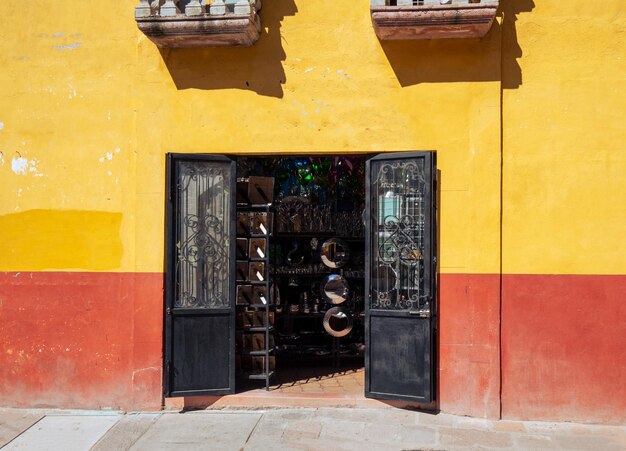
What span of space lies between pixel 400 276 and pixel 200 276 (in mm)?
2047

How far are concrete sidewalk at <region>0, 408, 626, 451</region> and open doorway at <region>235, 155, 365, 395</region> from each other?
1.02m

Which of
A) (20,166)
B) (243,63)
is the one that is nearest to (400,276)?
(243,63)

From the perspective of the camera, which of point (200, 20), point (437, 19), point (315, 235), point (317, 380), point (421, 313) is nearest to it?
point (437, 19)

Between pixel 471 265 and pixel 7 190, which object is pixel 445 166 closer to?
pixel 471 265

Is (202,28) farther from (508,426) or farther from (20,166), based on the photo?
(508,426)

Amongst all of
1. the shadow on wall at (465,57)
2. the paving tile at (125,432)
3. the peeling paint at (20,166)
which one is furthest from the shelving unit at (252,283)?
the peeling paint at (20,166)

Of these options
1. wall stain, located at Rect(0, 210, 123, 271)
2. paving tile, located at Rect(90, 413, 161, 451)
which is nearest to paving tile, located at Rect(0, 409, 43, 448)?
paving tile, located at Rect(90, 413, 161, 451)

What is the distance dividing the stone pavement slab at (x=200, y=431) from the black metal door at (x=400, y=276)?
1.32m

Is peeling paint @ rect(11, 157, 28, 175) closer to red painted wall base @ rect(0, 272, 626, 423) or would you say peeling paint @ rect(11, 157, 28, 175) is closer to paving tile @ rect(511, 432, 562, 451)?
red painted wall base @ rect(0, 272, 626, 423)

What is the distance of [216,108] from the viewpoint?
684cm

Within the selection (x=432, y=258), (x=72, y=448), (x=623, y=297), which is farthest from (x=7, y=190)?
(x=623, y=297)

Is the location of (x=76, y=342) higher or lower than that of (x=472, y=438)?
higher

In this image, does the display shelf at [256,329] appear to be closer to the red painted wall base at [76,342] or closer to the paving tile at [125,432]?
the red painted wall base at [76,342]

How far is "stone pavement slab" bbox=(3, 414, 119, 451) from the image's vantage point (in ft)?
19.9
